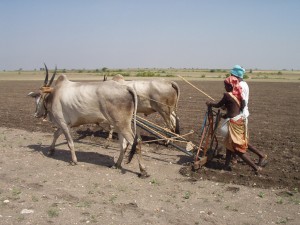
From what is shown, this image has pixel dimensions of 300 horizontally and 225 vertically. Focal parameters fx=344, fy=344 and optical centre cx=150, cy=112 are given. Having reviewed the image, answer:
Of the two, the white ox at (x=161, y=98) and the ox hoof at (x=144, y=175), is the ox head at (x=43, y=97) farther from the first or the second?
the ox hoof at (x=144, y=175)

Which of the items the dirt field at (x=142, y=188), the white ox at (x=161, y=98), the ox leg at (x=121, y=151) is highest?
the white ox at (x=161, y=98)

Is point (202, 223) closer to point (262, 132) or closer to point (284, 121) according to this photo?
point (262, 132)

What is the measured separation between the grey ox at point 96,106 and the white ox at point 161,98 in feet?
8.41

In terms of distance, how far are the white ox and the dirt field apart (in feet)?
3.08

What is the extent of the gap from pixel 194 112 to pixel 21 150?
9.23 meters

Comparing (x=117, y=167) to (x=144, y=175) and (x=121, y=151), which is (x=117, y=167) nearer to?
(x=121, y=151)

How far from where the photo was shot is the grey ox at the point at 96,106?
7.58 meters

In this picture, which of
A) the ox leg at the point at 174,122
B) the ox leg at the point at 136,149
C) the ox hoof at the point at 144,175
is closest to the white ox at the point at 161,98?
the ox leg at the point at 174,122

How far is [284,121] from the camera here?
14.3m

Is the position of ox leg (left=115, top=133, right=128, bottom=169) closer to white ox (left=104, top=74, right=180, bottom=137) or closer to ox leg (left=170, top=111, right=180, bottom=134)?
white ox (left=104, top=74, right=180, bottom=137)

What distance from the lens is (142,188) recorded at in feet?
22.4

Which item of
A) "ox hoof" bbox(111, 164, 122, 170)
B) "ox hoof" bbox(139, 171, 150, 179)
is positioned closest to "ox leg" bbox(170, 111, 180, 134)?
"ox hoof" bbox(111, 164, 122, 170)

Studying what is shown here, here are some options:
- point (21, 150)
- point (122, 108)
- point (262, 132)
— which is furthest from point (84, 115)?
point (262, 132)

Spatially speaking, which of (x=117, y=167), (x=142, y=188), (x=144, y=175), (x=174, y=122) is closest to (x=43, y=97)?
(x=117, y=167)
